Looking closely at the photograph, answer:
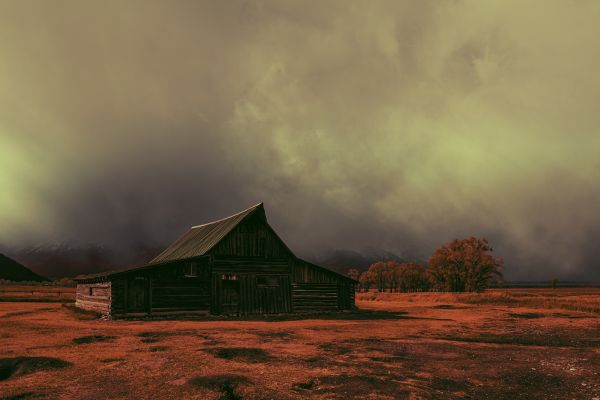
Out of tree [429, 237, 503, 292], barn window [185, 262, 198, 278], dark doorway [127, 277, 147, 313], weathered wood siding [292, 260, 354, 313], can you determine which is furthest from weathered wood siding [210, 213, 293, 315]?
tree [429, 237, 503, 292]

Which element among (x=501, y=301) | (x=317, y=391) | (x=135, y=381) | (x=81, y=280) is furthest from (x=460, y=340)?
(x=501, y=301)

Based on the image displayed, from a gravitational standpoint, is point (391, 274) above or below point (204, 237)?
below

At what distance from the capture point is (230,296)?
105 ft

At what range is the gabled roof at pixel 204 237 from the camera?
33312 mm

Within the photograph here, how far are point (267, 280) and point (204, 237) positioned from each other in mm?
8096

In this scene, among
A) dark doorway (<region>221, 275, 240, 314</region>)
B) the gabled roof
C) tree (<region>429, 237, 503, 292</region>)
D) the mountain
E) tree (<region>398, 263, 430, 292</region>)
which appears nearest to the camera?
dark doorway (<region>221, 275, 240, 314</region>)

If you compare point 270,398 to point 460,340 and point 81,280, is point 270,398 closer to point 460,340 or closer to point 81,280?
point 460,340

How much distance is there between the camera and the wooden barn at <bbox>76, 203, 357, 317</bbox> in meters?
29.3

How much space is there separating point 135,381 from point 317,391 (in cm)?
437

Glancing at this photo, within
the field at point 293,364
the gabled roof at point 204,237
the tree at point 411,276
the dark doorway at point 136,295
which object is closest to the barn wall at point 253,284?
the gabled roof at point 204,237

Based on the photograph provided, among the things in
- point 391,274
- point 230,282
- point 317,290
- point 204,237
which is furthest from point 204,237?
point 391,274

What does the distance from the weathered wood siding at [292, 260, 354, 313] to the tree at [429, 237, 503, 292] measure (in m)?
46.7

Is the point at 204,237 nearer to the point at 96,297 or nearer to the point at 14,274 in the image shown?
the point at 96,297

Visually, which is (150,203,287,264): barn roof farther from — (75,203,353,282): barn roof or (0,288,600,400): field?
(0,288,600,400): field
